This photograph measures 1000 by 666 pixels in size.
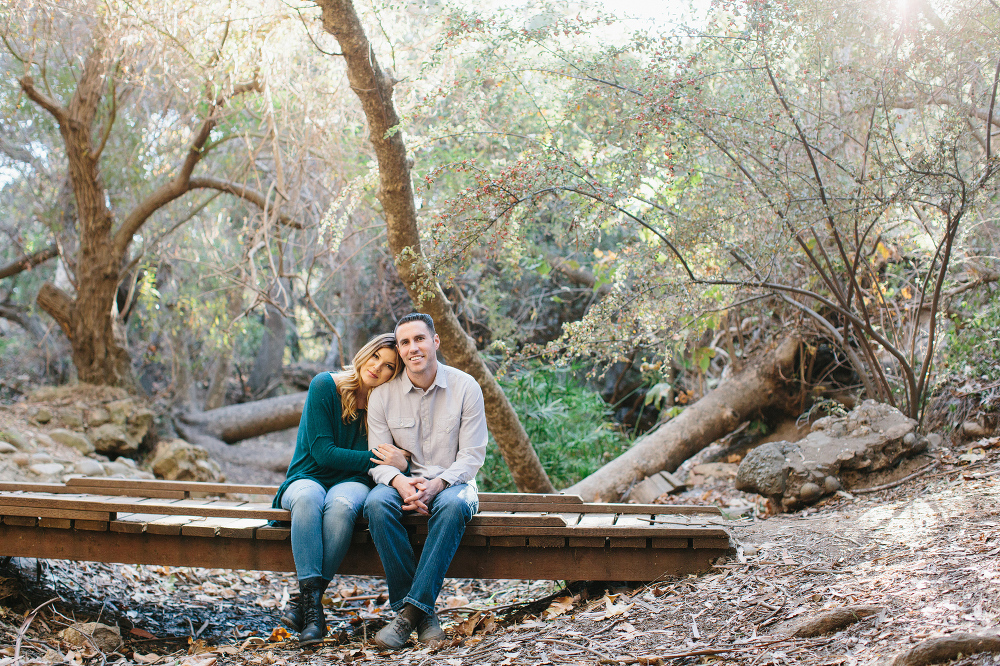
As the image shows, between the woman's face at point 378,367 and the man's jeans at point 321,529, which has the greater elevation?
the woman's face at point 378,367

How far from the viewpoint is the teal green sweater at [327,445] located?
11.7ft

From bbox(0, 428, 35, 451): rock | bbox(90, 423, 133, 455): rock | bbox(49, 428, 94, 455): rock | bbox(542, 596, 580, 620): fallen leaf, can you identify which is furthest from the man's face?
bbox(90, 423, 133, 455): rock

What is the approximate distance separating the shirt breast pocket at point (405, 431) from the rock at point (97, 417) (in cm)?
561

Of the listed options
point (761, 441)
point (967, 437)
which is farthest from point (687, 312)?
point (761, 441)

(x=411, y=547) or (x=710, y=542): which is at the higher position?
(x=411, y=547)

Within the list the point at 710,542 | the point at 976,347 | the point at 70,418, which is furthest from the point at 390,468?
the point at 70,418

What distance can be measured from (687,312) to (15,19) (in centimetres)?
640

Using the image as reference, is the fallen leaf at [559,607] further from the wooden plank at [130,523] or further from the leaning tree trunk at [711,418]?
the leaning tree trunk at [711,418]

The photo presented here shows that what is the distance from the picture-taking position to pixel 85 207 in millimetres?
7766

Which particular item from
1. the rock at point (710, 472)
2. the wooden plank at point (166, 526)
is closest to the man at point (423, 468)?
the wooden plank at point (166, 526)

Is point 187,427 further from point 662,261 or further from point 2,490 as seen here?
point 662,261

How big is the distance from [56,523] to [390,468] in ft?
5.99

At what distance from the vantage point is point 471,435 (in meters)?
3.60

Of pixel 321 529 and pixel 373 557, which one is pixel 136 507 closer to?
pixel 321 529
